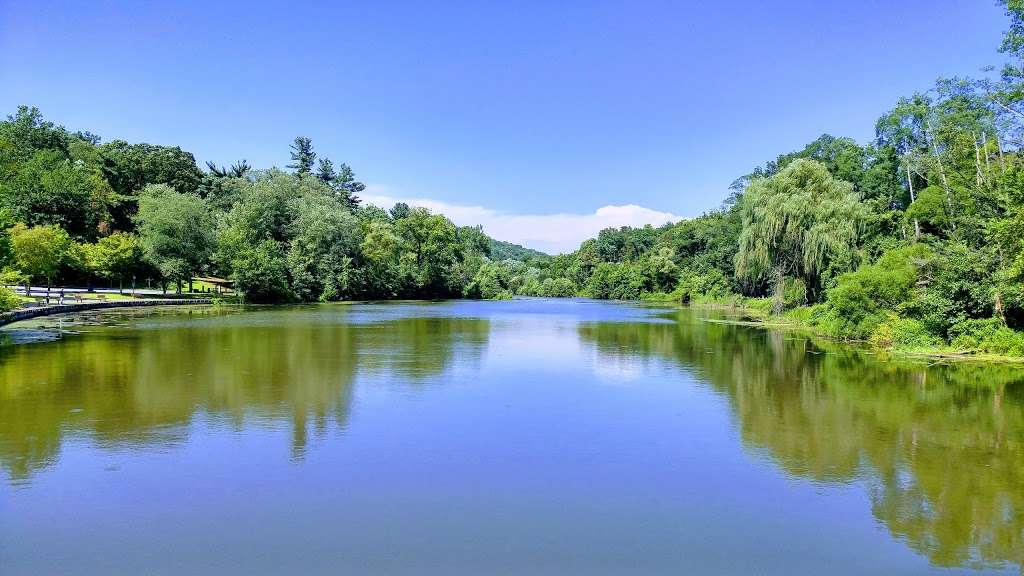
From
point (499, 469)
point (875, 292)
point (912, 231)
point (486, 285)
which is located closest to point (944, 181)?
point (912, 231)

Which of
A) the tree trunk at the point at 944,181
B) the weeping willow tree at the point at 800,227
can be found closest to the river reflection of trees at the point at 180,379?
the weeping willow tree at the point at 800,227

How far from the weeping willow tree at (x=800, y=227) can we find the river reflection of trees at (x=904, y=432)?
12.4 m

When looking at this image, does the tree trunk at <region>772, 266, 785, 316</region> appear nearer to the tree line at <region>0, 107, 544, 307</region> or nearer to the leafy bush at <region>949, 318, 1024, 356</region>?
the leafy bush at <region>949, 318, 1024, 356</region>

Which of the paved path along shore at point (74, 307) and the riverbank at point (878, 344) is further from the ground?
the paved path along shore at point (74, 307)

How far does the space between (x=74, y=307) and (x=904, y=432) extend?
39.1 m

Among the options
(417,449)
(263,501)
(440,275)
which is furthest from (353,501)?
(440,275)

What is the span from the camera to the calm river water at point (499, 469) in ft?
19.6

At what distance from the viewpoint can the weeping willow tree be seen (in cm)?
3206

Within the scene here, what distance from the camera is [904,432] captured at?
10.8 m

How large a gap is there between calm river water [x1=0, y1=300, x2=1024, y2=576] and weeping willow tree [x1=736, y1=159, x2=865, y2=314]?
15.7m

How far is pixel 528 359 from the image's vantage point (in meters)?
19.8

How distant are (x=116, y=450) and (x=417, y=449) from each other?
4103 mm

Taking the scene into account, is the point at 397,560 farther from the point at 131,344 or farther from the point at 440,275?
the point at 440,275

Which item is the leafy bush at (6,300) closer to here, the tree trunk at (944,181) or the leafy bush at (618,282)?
the tree trunk at (944,181)
